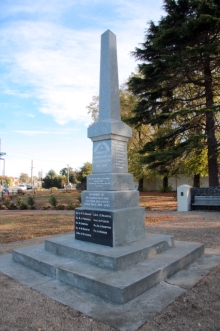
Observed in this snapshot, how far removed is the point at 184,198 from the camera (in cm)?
1347

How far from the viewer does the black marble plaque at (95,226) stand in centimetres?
488

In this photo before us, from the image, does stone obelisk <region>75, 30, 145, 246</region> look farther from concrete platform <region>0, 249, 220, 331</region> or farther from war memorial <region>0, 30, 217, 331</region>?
concrete platform <region>0, 249, 220, 331</region>

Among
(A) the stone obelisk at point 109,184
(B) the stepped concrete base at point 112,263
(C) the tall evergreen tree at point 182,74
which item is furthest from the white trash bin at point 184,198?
(A) the stone obelisk at point 109,184

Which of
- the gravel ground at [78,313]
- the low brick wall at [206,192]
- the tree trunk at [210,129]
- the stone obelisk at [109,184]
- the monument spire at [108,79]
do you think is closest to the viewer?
the gravel ground at [78,313]

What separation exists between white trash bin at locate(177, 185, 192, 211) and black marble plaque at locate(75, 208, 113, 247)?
8.94 metres

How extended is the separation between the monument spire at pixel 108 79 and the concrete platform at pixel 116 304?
330 centimetres

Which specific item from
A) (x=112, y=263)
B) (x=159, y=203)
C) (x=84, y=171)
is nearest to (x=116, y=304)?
(x=112, y=263)

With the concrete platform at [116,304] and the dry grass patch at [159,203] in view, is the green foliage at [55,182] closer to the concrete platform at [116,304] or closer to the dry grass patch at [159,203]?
the dry grass patch at [159,203]

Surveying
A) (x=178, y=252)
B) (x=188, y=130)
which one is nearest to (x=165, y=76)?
(x=188, y=130)

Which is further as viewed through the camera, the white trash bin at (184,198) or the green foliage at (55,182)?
the green foliage at (55,182)

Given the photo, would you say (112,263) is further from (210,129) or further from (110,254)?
(210,129)

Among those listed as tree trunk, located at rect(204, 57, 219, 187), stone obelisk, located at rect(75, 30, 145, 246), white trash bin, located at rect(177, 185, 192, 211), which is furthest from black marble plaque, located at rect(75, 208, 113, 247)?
tree trunk, located at rect(204, 57, 219, 187)

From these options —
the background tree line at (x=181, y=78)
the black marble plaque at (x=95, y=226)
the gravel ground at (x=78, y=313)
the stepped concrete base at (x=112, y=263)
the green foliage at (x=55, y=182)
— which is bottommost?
the gravel ground at (x=78, y=313)

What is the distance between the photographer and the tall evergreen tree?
13492 millimetres
